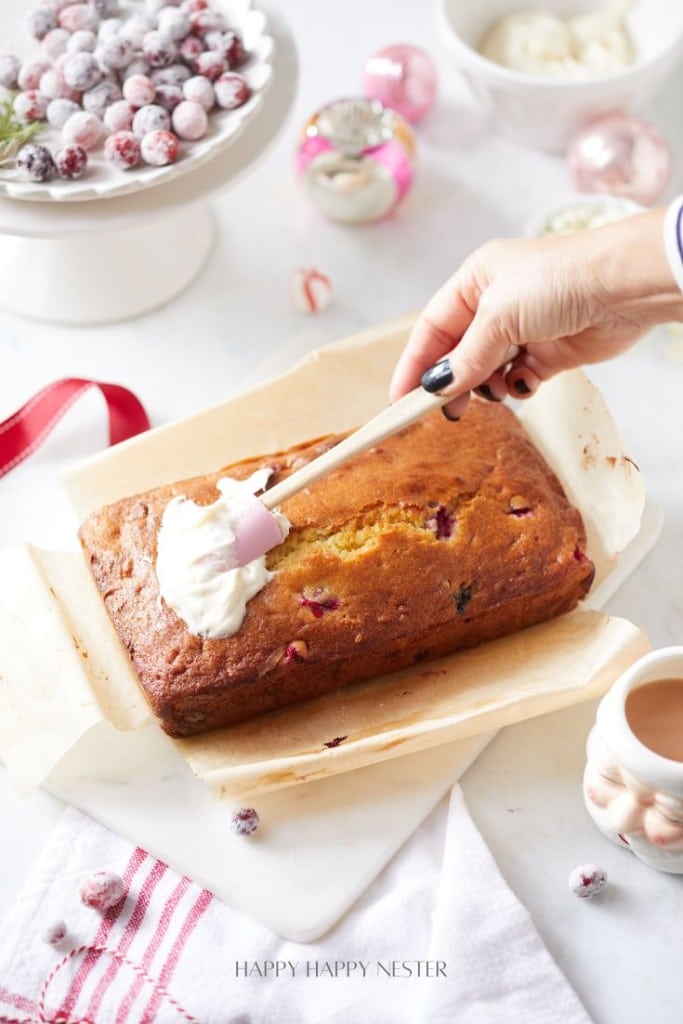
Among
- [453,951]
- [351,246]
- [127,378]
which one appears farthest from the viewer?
[351,246]

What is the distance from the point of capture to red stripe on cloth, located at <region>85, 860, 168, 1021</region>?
69.7 inches

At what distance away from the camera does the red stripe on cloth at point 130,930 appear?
177cm

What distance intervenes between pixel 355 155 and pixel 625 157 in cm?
57

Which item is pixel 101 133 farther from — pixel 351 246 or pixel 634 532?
pixel 634 532

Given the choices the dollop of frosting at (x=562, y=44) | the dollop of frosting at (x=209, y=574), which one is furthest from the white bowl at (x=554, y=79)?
the dollop of frosting at (x=209, y=574)

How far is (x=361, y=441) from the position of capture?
6.48ft

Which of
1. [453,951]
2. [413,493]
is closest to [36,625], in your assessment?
[413,493]

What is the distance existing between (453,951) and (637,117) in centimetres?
186

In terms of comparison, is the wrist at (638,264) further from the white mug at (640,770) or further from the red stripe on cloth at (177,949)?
the red stripe on cloth at (177,949)

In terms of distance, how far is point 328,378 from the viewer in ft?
7.68

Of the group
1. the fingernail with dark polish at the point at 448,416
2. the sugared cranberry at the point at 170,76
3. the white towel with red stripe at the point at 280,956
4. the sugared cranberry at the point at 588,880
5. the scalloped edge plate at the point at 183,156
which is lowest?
the sugared cranberry at the point at 588,880

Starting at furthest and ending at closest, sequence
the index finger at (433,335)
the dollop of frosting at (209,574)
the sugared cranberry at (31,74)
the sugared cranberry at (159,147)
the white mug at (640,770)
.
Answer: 1. the sugared cranberry at (31,74)
2. the sugared cranberry at (159,147)
3. the index finger at (433,335)
4. the dollop of frosting at (209,574)
5. the white mug at (640,770)

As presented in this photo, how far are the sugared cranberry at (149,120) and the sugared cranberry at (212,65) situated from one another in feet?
0.48

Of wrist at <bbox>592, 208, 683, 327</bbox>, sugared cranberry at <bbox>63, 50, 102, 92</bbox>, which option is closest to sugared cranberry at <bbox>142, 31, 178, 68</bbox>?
sugared cranberry at <bbox>63, 50, 102, 92</bbox>
